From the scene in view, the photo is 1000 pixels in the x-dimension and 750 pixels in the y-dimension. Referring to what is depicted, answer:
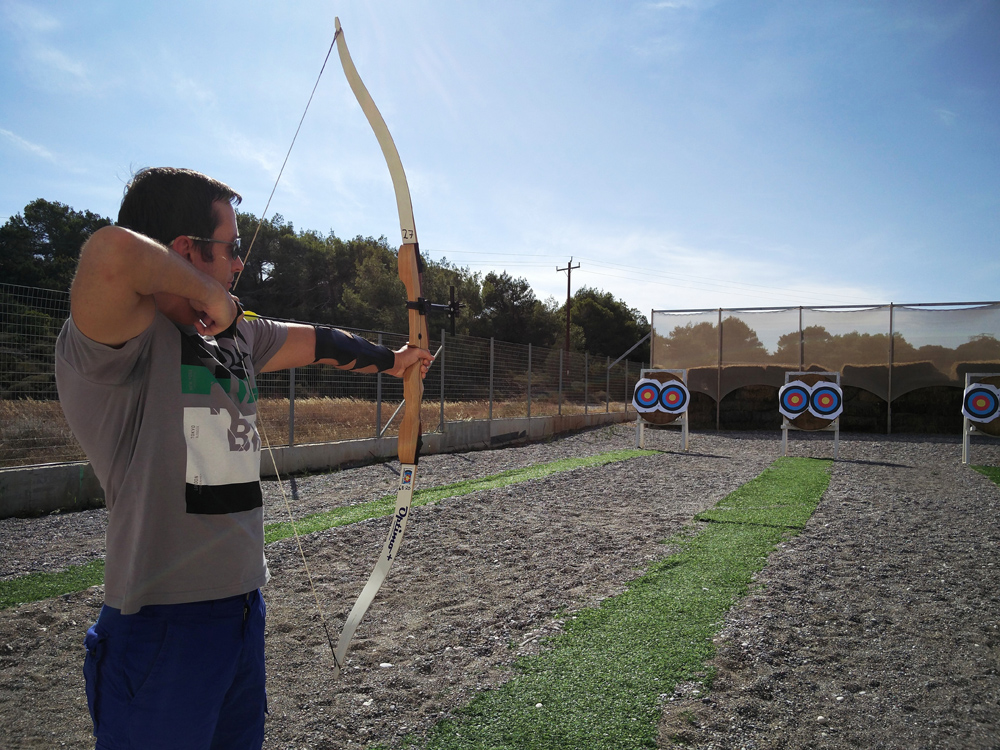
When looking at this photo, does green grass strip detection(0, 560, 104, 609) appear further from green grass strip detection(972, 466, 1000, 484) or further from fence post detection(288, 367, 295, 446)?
green grass strip detection(972, 466, 1000, 484)

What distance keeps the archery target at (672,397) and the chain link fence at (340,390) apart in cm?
281

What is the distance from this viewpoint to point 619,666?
243cm

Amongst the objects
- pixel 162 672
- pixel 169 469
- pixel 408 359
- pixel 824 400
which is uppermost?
pixel 408 359

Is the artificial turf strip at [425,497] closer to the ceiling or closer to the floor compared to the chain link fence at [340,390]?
closer to the floor

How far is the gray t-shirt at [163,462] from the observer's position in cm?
110

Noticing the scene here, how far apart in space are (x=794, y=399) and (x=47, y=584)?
37.1 ft

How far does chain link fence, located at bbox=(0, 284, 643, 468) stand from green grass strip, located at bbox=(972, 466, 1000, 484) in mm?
6961

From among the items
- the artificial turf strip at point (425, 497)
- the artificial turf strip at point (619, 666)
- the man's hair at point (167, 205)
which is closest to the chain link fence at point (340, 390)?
the man's hair at point (167, 205)

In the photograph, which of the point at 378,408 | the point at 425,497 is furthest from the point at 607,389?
the point at 425,497

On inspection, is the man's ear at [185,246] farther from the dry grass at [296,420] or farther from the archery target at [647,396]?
the archery target at [647,396]

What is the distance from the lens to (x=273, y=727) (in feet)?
6.70

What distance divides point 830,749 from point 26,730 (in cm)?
252

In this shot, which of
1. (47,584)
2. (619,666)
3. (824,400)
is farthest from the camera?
(824,400)

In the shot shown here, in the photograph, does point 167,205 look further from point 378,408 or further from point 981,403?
point 981,403
